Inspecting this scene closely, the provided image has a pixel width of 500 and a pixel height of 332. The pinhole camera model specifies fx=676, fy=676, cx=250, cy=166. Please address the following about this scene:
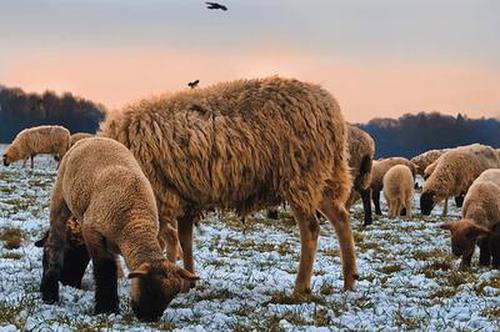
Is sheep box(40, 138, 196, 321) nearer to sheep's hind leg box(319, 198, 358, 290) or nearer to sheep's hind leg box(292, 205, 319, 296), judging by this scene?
sheep's hind leg box(292, 205, 319, 296)

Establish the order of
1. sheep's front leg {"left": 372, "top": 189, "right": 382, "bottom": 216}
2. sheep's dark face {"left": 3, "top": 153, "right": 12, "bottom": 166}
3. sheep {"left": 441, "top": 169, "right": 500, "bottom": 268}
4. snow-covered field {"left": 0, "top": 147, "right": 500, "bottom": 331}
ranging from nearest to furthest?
snow-covered field {"left": 0, "top": 147, "right": 500, "bottom": 331} < sheep {"left": 441, "top": 169, "right": 500, "bottom": 268} < sheep's front leg {"left": 372, "top": 189, "right": 382, "bottom": 216} < sheep's dark face {"left": 3, "top": 153, "right": 12, "bottom": 166}

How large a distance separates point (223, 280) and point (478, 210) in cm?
444

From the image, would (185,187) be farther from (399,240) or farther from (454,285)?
(399,240)

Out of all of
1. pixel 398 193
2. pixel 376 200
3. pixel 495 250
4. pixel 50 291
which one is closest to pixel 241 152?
pixel 50 291

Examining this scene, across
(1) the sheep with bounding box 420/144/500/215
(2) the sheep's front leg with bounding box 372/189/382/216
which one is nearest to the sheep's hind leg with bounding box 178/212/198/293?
(1) the sheep with bounding box 420/144/500/215

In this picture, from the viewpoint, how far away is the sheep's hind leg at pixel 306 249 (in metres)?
7.63

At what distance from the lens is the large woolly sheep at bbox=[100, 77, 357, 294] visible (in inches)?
298

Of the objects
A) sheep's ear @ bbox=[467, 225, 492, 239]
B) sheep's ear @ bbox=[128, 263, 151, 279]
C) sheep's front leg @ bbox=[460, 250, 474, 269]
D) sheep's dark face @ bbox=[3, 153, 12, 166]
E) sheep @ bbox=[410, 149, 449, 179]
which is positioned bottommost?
sheep's dark face @ bbox=[3, 153, 12, 166]

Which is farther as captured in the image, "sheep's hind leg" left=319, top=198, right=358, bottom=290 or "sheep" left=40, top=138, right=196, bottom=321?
"sheep's hind leg" left=319, top=198, right=358, bottom=290

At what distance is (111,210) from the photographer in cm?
607

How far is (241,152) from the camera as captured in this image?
7582 millimetres

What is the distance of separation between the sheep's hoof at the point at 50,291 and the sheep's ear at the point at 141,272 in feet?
5.46

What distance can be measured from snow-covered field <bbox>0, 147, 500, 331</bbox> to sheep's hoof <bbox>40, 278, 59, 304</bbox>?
0.08m

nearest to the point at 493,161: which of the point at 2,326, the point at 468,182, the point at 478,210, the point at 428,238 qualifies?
the point at 468,182
